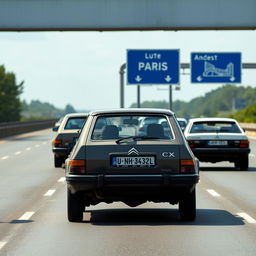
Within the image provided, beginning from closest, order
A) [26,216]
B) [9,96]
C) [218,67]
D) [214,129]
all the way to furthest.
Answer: [26,216] < [214,129] < [218,67] < [9,96]

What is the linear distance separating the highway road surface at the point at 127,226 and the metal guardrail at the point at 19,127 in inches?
1608

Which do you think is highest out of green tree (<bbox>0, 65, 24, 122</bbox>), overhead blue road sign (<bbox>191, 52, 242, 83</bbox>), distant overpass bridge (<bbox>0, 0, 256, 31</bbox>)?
distant overpass bridge (<bbox>0, 0, 256, 31</bbox>)

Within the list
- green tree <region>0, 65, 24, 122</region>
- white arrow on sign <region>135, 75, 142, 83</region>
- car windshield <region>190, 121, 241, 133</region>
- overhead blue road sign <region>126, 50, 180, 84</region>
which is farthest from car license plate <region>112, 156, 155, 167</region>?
green tree <region>0, 65, 24, 122</region>

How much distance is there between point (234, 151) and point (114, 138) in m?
11.0

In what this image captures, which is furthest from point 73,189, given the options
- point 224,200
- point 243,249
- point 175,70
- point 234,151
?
point 175,70

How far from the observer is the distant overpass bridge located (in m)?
31.1

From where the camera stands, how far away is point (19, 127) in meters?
66.4

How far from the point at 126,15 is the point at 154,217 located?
19324mm

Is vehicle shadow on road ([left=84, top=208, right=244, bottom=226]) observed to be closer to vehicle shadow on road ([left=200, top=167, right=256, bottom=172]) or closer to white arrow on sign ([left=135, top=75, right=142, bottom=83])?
vehicle shadow on road ([left=200, top=167, right=256, bottom=172])

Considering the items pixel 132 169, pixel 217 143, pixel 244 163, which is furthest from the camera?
pixel 244 163

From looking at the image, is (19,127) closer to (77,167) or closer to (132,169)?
(77,167)

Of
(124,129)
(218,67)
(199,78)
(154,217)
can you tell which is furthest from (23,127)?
(124,129)

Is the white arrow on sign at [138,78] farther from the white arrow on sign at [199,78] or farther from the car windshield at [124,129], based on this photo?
the car windshield at [124,129]

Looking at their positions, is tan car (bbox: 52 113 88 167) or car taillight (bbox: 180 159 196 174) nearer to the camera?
car taillight (bbox: 180 159 196 174)
